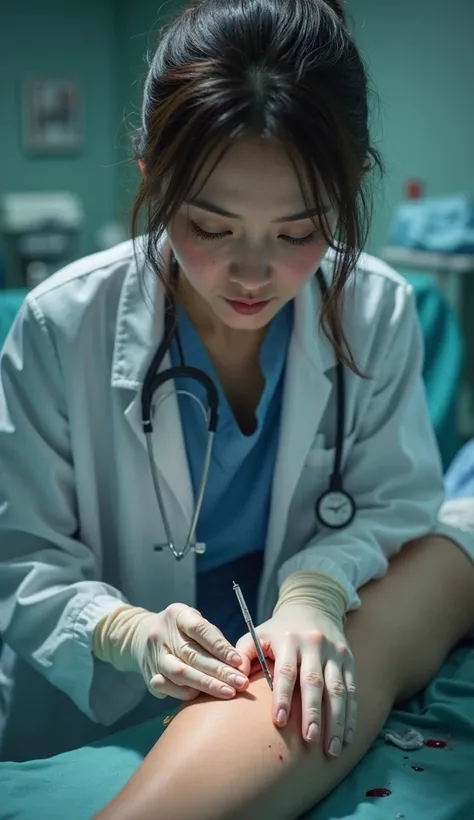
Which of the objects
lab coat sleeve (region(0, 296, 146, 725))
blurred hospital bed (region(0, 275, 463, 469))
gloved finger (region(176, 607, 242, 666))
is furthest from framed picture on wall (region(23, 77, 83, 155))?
gloved finger (region(176, 607, 242, 666))

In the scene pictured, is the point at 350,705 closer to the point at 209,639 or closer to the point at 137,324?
the point at 209,639

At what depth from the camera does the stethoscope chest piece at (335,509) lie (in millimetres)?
1337

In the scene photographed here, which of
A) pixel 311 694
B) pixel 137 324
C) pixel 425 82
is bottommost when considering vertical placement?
pixel 311 694

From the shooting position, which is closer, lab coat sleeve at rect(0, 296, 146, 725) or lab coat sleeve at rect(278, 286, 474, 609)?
lab coat sleeve at rect(0, 296, 146, 725)

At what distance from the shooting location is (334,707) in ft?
3.27

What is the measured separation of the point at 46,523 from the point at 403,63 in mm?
3719

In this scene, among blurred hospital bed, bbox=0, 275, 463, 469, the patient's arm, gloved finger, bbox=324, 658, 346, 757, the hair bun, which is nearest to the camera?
the patient's arm

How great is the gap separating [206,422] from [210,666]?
1.27 ft

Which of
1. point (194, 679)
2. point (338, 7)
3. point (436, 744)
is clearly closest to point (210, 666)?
point (194, 679)

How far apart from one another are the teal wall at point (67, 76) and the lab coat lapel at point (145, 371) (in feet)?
14.4

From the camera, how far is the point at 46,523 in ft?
4.14

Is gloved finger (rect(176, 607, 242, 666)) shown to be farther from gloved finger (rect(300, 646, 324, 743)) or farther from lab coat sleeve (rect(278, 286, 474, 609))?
lab coat sleeve (rect(278, 286, 474, 609))

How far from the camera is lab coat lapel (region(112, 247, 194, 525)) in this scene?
1.26 meters

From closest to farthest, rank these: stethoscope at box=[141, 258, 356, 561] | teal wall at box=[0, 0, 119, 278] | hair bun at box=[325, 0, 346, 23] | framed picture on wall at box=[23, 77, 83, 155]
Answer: hair bun at box=[325, 0, 346, 23] < stethoscope at box=[141, 258, 356, 561] < teal wall at box=[0, 0, 119, 278] < framed picture on wall at box=[23, 77, 83, 155]
